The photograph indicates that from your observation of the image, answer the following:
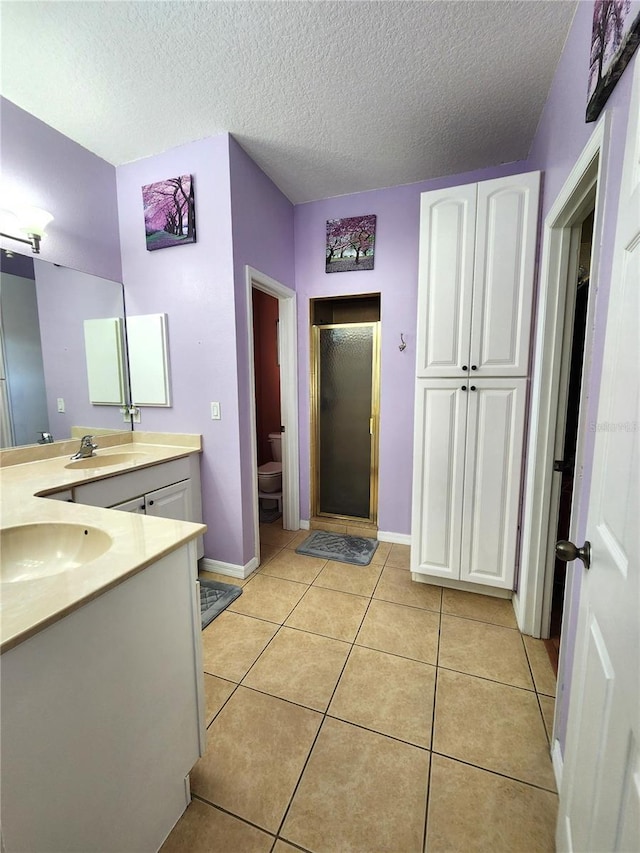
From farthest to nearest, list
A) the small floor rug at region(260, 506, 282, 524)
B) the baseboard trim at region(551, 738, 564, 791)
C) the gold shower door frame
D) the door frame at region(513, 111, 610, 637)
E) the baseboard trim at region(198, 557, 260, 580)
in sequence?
the small floor rug at region(260, 506, 282, 524)
the gold shower door frame
the baseboard trim at region(198, 557, 260, 580)
the door frame at region(513, 111, 610, 637)
the baseboard trim at region(551, 738, 564, 791)

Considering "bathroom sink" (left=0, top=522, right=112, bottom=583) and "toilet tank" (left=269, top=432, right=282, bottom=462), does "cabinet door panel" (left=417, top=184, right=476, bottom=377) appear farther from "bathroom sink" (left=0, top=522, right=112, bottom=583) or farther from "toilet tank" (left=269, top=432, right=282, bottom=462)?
"toilet tank" (left=269, top=432, right=282, bottom=462)

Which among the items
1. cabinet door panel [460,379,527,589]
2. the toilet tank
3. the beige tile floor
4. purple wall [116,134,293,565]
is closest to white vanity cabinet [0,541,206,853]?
the beige tile floor

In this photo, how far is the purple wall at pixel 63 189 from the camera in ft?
6.01

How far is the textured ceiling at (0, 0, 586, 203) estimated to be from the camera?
1.38m

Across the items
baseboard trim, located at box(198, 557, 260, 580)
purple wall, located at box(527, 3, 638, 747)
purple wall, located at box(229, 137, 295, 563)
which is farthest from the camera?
baseboard trim, located at box(198, 557, 260, 580)

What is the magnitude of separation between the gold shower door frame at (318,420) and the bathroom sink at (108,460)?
1384 mm

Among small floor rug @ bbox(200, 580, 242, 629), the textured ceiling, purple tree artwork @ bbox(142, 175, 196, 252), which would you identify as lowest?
small floor rug @ bbox(200, 580, 242, 629)

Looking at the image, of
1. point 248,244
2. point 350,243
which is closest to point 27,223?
point 248,244

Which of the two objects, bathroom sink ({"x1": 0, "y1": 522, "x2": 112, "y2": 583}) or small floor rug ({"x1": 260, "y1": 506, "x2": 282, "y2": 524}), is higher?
bathroom sink ({"x1": 0, "y1": 522, "x2": 112, "y2": 583})

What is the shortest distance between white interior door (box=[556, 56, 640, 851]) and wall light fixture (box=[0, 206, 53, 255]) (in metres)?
2.50

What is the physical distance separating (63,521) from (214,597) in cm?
129

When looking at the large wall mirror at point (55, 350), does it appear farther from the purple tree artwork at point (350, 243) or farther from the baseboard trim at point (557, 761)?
the baseboard trim at point (557, 761)

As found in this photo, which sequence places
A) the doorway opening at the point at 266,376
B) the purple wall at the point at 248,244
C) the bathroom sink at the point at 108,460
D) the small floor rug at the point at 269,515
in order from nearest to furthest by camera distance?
1. the bathroom sink at the point at 108,460
2. the purple wall at the point at 248,244
3. the small floor rug at the point at 269,515
4. the doorway opening at the point at 266,376

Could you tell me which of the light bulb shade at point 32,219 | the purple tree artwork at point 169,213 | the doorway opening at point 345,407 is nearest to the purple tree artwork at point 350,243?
the doorway opening at point 345,407
